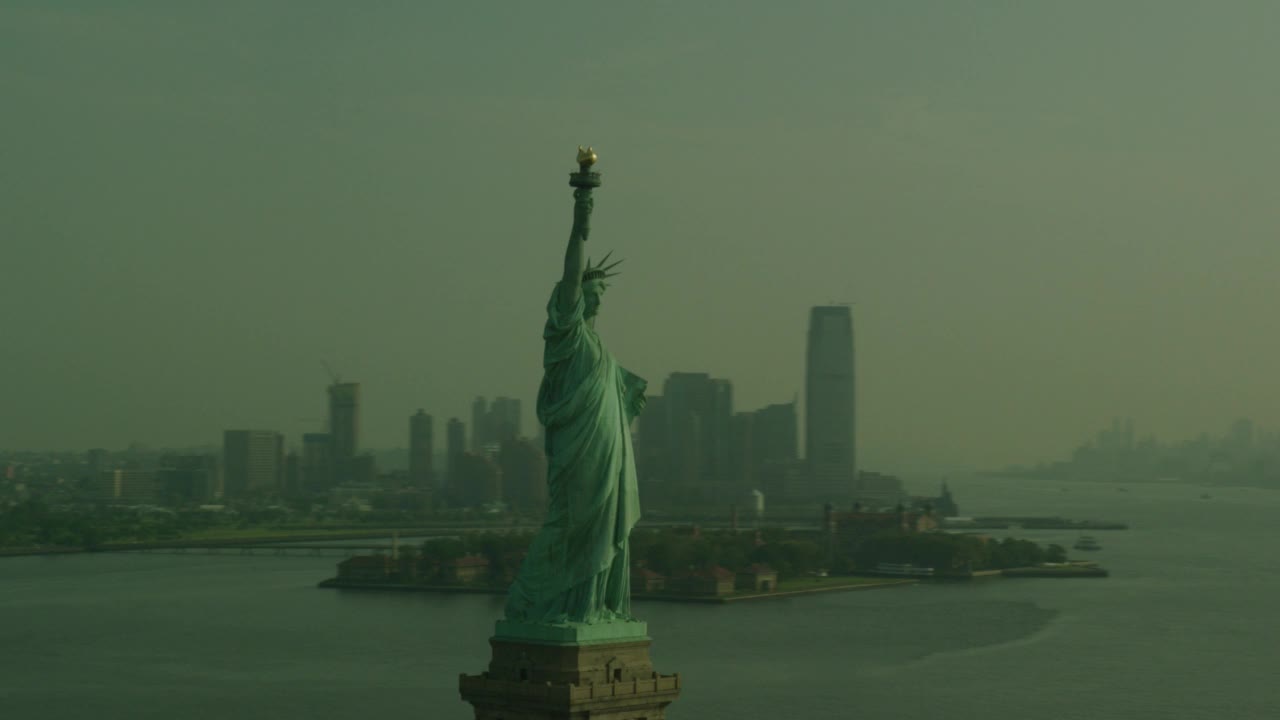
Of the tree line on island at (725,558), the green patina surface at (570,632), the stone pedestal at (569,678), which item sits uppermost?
the green patina surface at (570,632)

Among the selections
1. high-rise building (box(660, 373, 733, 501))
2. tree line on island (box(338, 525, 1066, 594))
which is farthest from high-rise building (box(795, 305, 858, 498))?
tree line on island (box(338, 525, 1066, 594))

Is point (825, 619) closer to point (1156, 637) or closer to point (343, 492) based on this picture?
point (1156, 637)

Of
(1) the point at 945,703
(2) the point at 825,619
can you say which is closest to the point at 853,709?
(1) the point at 945,703

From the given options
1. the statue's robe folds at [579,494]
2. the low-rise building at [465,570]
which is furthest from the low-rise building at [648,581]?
the statue's robe folds at [579,494]

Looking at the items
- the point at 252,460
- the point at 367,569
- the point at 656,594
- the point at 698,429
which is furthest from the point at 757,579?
the point at 252,460

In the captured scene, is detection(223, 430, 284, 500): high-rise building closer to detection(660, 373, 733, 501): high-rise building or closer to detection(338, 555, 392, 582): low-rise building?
detection(660, 373, 733, 501): high-rise building

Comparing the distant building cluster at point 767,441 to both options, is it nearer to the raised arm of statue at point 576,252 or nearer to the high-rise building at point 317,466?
the high-rise building at point 317,466
